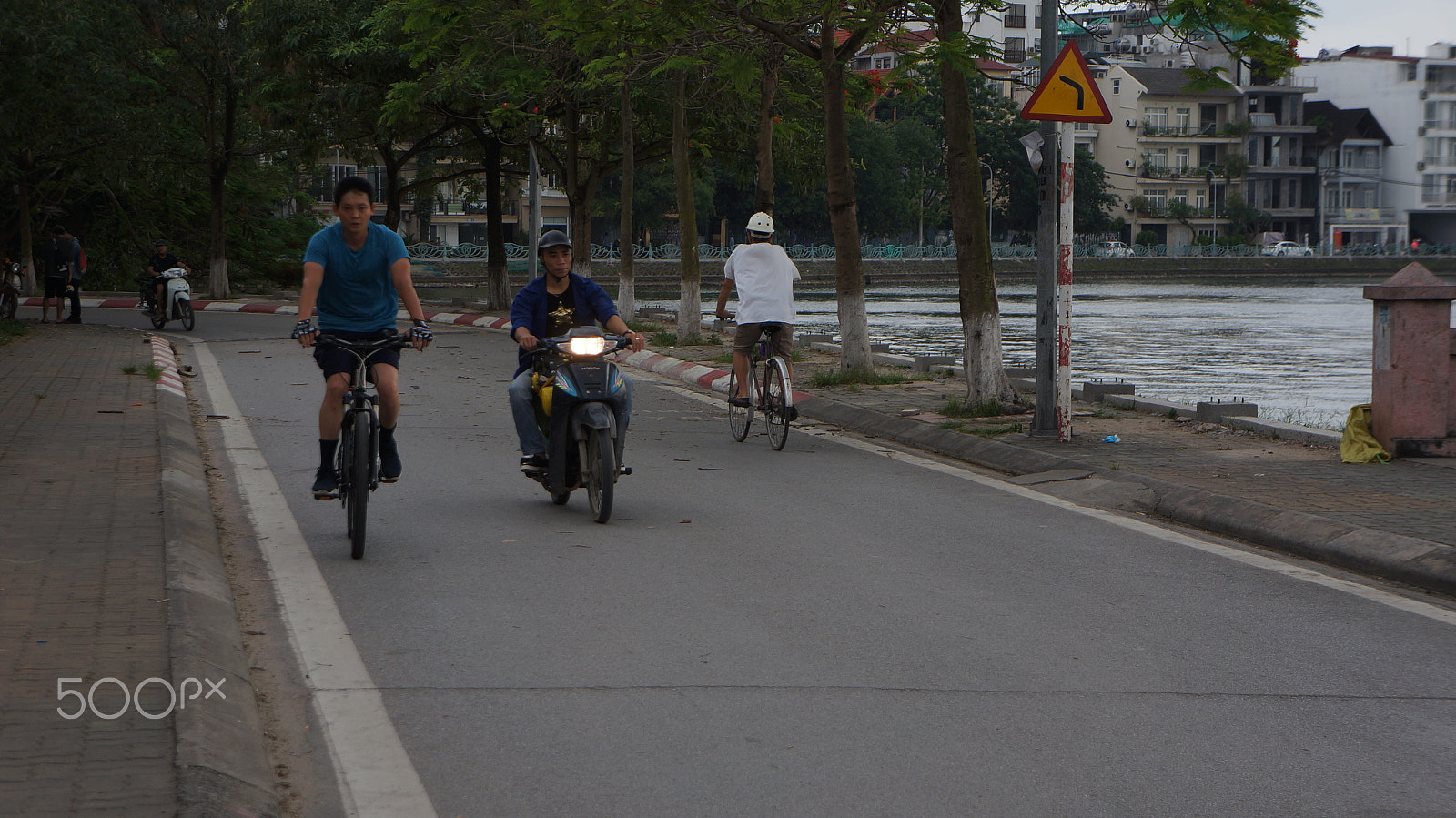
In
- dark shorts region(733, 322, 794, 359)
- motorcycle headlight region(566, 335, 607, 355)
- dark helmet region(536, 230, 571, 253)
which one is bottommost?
dark shorts region(733, 322, 794, 359)

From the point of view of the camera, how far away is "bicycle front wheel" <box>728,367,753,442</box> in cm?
1213

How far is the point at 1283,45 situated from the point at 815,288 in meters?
63.4

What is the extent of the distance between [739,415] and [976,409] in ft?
7.55

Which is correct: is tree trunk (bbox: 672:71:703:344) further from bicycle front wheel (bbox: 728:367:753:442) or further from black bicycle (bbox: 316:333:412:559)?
black bicycle (bbox: 316:333:412:559)

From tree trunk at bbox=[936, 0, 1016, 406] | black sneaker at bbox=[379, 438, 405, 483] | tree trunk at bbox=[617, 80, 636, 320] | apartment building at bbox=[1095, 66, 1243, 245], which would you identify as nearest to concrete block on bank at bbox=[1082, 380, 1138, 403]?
tree trunk at bbox=[936, 0, 1016, 406]

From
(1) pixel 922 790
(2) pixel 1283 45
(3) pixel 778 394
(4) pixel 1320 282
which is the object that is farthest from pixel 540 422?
(4) pixel 1320 282

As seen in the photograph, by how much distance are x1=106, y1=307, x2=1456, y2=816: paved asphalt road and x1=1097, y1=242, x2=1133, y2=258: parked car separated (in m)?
88.4

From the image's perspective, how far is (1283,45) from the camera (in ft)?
41.6

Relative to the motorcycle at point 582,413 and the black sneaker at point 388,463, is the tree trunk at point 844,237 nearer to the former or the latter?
the motorcycle at point 582,413

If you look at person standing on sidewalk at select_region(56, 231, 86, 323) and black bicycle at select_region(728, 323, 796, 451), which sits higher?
person standing on sidewalk at select_region(56, 231, 86, 323)

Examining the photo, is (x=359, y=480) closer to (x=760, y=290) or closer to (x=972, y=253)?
(x=760, y=290)

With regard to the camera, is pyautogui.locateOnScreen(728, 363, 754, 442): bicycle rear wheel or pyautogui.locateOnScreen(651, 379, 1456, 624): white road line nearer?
pyautogui.locateOnScreen(651, 379, 1456, 624): white road line

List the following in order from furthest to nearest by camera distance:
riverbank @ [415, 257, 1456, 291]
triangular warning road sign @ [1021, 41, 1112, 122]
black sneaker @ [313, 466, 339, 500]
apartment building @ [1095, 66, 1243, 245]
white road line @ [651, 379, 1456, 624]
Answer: apartment building @ [1095, 66, 1243, 245] < riverbank @ [415, 257, 1456, 291] < triangular warning road sign @ [1021, 41, 1112, 122] < black sneaker @ [313, 466, 339, 500] < white road line @ [651, 379, 1456, 624]

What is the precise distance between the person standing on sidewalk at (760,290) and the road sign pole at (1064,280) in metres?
2.10
